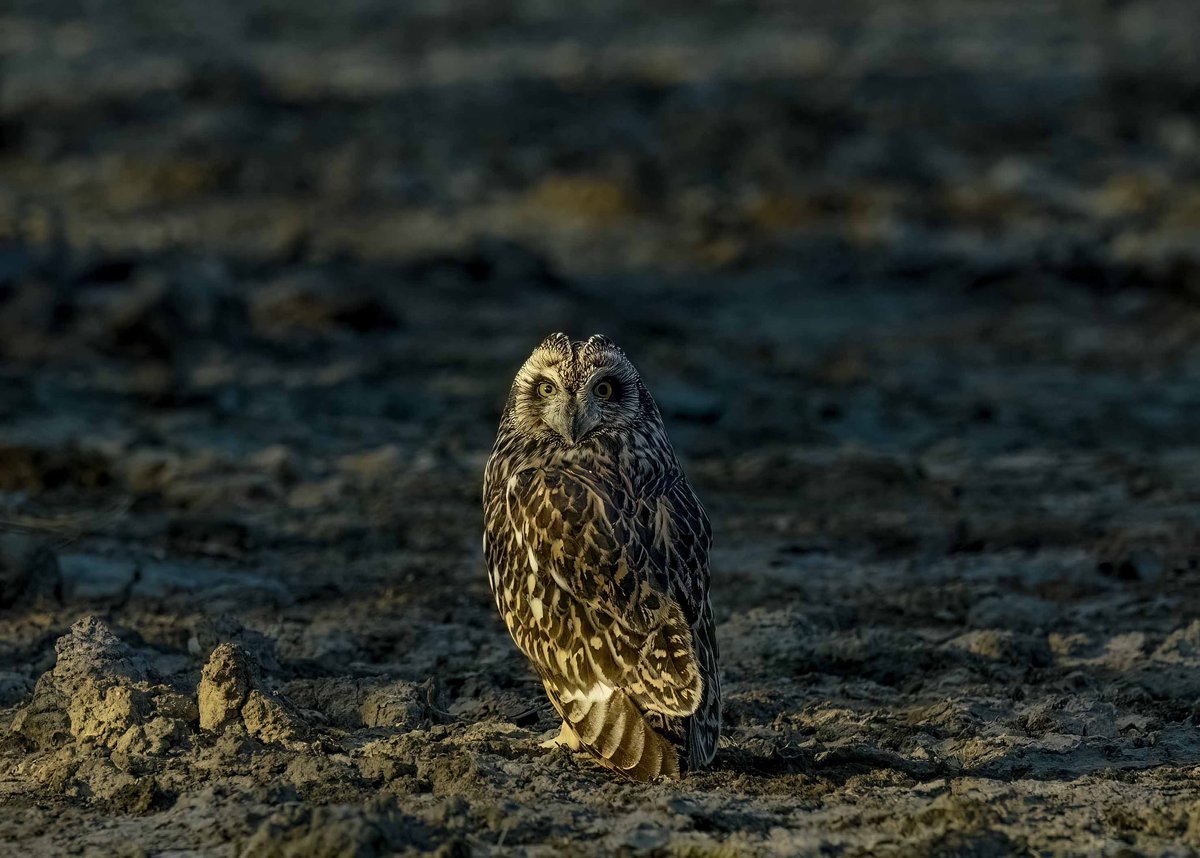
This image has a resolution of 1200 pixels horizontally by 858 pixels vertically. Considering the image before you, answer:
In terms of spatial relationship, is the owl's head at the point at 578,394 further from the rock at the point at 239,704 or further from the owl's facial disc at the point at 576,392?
the rock at the point at 239,704

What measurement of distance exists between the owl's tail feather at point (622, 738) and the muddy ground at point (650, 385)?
8 centimetres

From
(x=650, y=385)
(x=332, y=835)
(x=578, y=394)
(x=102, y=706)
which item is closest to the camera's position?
(x=332, y=835)

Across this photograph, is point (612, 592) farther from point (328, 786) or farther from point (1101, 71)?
point (1101, 71)

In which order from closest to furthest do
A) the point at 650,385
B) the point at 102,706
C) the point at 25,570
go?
the point at 102,706 < the point at 25,570 < the point at 650,385

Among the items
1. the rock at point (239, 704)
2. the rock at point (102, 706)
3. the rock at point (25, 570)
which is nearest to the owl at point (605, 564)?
the rock at point (239, 704)

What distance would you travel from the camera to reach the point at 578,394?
225 inches

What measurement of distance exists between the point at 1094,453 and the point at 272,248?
6.83m

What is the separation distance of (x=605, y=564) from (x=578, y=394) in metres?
0.56

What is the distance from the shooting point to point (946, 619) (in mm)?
7379

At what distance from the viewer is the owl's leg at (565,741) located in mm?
5559

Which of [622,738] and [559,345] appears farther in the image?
[559,345]

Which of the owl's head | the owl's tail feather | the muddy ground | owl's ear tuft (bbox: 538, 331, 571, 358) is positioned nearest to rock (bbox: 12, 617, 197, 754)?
the muddy ground

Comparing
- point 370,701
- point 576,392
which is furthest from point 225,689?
point 576,392

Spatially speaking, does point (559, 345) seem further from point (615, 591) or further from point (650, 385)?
point (650, 385)
